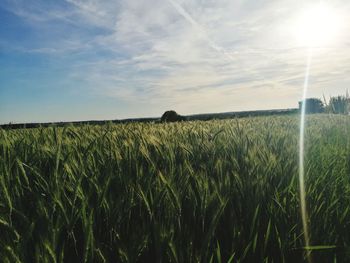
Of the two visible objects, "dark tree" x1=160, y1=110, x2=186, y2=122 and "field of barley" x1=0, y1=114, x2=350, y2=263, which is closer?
"field of barley" x1=0, y1=114, x2=350, y2=263

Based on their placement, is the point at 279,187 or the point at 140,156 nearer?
the point at 279,187

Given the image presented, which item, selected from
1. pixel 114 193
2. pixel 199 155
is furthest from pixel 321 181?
pixel 114 193

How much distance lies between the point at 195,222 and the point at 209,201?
0.26ft

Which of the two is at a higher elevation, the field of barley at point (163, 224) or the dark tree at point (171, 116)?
the dark tree at point (171, 116)

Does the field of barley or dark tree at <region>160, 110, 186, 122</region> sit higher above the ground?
dark tree at <region>160, 110, 186, 122</region>

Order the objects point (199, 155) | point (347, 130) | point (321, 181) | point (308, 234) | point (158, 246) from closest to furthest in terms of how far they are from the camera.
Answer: point (158, 246) → point (308, 234) → point (321, 181) → point (199, 155) → point (347, 130)

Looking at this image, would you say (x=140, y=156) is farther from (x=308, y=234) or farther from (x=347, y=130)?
(x=347, y=130)

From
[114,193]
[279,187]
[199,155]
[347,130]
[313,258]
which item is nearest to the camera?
[313,258]

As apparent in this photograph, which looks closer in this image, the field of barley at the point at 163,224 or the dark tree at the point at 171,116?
the field of barley at the point at 163,224

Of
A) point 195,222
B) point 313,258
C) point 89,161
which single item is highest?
point 89,161

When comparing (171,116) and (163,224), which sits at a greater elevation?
(171,116)

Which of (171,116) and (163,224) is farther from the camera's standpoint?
(171,116)

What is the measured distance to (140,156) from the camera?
2031 mm

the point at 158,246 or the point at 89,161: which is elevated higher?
the point at 89,161
